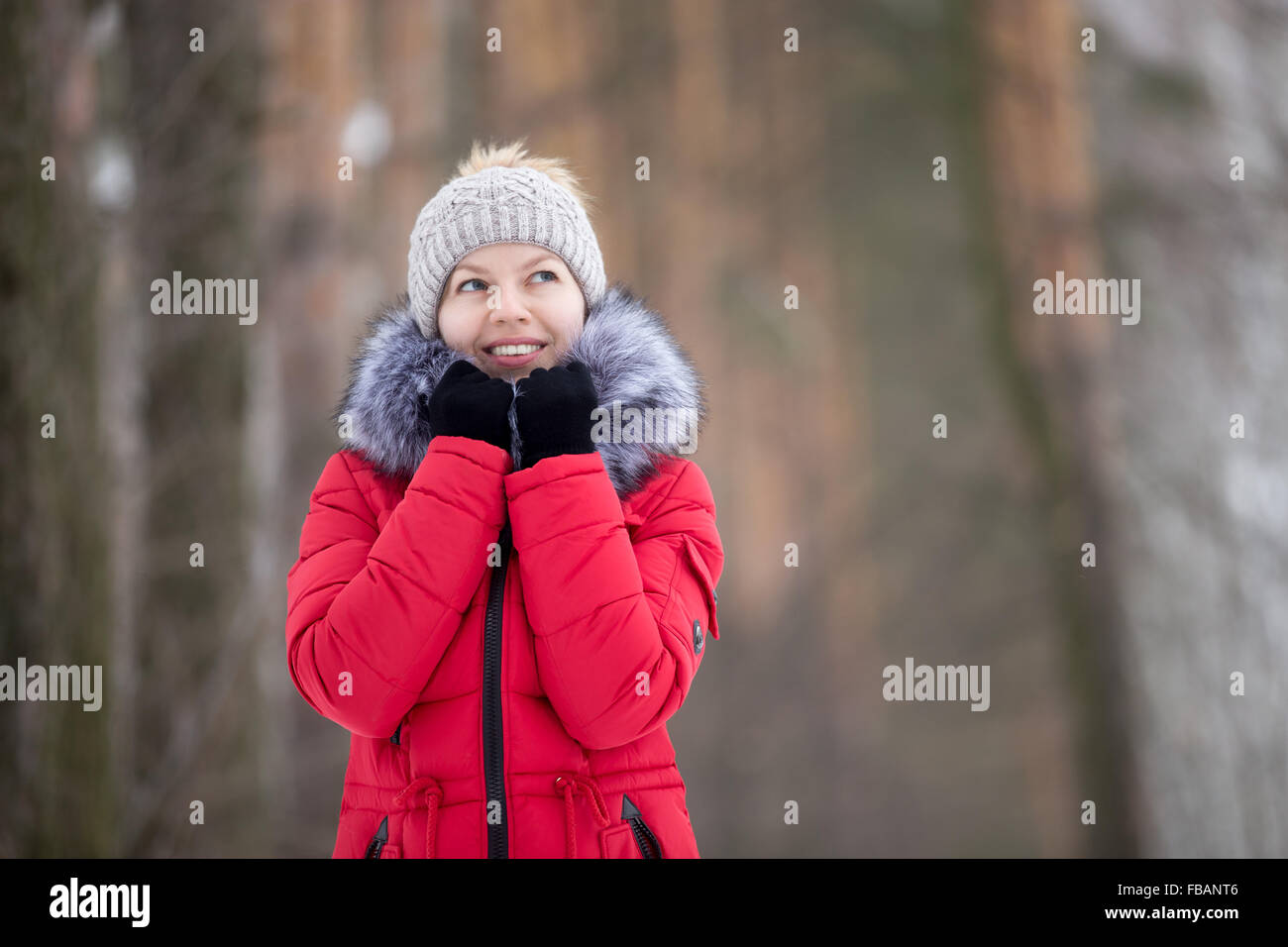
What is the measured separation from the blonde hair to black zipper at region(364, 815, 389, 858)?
106cm

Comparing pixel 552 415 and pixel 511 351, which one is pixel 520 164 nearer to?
pixel 511 351

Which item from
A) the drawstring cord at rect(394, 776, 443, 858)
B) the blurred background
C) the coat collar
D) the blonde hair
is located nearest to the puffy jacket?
the drawstring cord at rect(394, 776, 443, 858)

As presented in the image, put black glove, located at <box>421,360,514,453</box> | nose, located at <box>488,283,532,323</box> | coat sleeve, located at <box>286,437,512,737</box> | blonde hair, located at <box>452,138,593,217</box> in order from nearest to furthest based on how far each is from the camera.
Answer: coat sleeve, located at <box>286,437,512,737</box> → black glove, located at <box>421,360,514,453</box> → nose, located at <box>488,283,532,323</box> → blonde hair, located at <box>452,138,593,217</box>

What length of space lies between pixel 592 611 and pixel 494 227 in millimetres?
668

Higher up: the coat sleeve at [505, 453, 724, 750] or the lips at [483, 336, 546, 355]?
the lips at [483, 336, 546, 355]

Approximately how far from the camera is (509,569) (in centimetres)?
171

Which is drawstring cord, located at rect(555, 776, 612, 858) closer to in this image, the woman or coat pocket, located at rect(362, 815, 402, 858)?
the woman

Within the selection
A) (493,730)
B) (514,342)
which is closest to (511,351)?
(514,342)

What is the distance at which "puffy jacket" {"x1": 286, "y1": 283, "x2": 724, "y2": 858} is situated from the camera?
5.14 feet

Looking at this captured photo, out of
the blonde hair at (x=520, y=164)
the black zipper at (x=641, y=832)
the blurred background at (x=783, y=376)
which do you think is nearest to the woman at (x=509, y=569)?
the black zipper at (x=641, y=832)

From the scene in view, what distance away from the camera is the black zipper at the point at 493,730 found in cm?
158

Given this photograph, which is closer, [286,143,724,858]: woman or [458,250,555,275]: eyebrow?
[286,143,724,858]: woman
